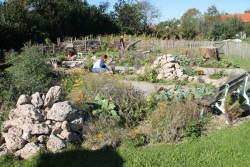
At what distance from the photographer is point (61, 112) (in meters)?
5.15

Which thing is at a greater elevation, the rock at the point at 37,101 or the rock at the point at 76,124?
the rock at the point at 37,101

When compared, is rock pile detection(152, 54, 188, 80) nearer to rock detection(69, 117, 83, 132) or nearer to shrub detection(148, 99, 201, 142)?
shrub detection(148, 99, 201, 142)

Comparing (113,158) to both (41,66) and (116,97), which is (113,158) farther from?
(41,66)

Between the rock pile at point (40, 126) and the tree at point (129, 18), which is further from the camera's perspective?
the tree at point (129, 18)

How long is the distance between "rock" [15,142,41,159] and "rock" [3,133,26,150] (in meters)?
0.08

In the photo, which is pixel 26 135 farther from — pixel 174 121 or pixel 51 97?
pixel 174 121

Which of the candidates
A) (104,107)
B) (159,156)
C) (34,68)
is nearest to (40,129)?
(104,107)

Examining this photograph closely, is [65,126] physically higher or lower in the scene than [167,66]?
lower

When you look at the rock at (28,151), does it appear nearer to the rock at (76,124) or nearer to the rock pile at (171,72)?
the rock at (76,124)

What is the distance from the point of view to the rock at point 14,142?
4.80 meters

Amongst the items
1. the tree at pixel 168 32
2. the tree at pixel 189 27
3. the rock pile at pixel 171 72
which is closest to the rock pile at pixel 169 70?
the rock pile at pixel 171 72

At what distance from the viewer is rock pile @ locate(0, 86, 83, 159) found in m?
4.85

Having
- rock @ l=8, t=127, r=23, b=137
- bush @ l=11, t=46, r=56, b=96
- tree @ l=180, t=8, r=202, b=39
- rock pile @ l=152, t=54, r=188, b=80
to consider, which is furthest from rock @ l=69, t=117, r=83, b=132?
tree @ l=180, t=8, r=202, b=39

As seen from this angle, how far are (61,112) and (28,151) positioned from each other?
2.62 feet
